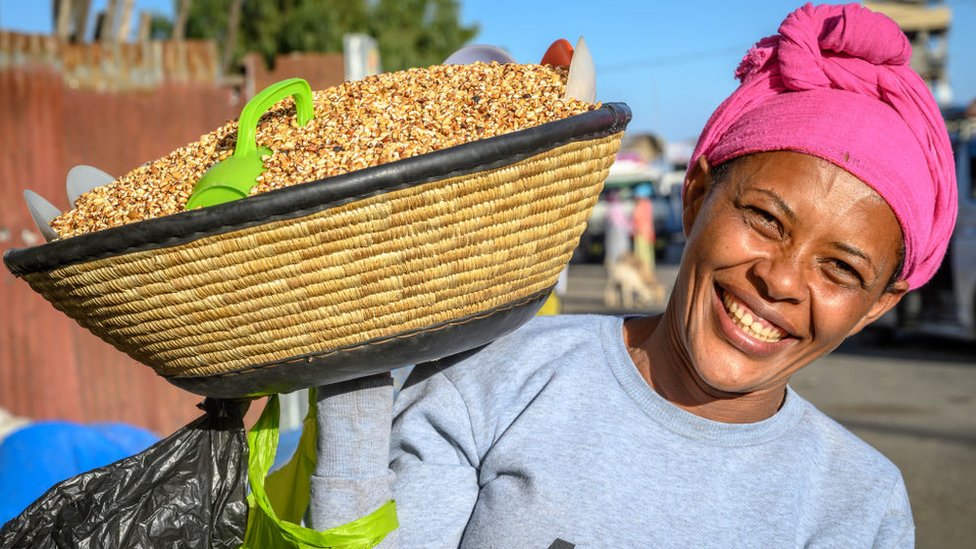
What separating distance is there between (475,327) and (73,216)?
65 centimetres

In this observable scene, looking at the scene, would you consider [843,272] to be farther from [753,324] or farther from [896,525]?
[896,525]

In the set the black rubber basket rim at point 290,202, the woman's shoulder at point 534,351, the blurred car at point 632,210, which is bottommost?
the blurred car at point 632,210

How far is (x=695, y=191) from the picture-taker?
195 centimetres

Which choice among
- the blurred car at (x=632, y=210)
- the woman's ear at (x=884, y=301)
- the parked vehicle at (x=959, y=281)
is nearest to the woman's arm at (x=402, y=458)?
the woman's ear at (x=884, y=301)

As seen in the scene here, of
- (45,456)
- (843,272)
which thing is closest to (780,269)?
(843,272)

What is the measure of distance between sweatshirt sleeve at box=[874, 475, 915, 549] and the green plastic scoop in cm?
123

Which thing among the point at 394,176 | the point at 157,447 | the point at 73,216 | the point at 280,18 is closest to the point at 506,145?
the point at 394,176

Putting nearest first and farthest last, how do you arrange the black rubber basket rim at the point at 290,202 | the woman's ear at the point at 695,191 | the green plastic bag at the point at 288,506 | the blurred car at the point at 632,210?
1. the black rubber basket rim at the point at 290,202
2. the green plastic bag at the point at 288,506
3. the woman's ear at the point at 695,191
4. the blurred car at the point at 632,210

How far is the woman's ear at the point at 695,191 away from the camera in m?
1.89

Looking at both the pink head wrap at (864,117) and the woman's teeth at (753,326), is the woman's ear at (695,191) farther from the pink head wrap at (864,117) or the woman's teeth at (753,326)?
the woman's teeth at (753,326)

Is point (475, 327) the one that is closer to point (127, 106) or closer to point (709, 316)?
point (709, 316)

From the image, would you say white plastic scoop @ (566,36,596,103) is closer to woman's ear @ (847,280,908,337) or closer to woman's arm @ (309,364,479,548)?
woman's arm @ (309,364,479,548)

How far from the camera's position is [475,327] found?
57.4 inches

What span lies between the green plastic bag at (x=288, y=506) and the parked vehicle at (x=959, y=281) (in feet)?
31.0
